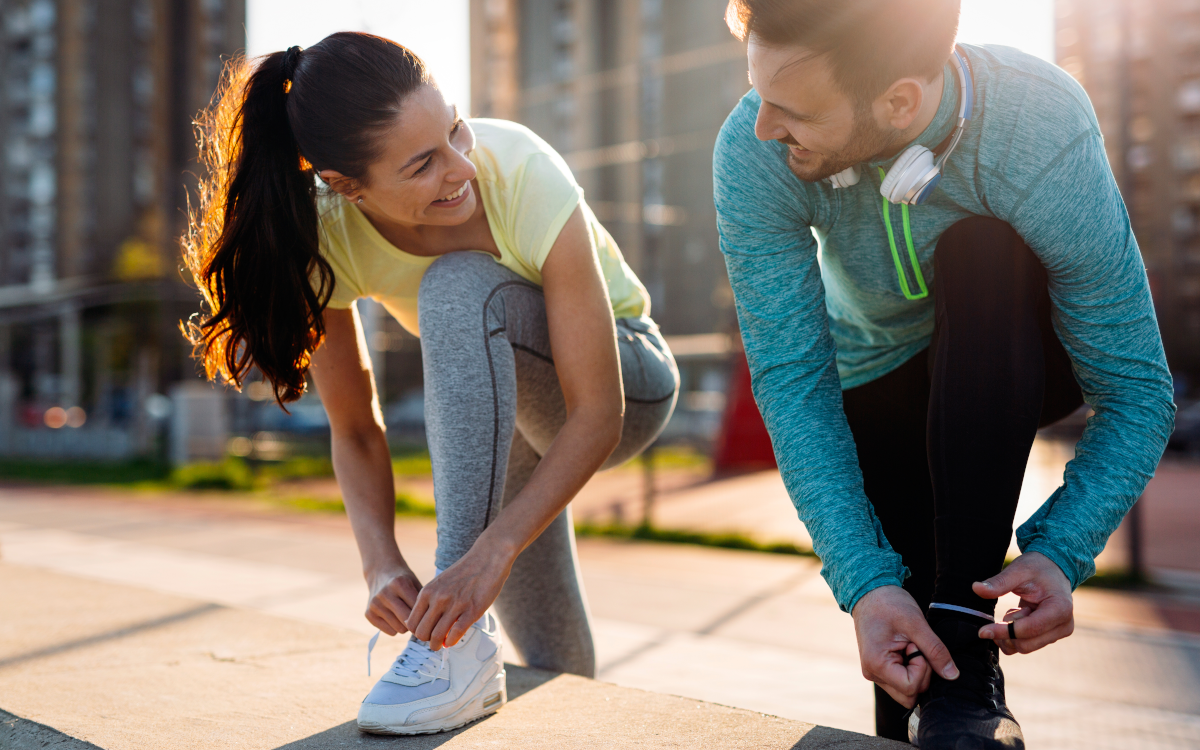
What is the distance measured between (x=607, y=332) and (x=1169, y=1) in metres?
27.9

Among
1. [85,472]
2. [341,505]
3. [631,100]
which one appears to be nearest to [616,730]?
[341,505]

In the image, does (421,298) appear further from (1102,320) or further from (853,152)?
(1102,320)

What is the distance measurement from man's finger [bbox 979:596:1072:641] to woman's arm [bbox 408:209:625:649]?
1.77 feet

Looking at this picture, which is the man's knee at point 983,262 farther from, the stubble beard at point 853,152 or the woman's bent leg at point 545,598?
the woman's bent leg at point 545,598

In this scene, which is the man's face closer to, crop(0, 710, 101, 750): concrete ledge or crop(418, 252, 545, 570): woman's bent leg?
crop(418, 252, 545, 570): woman's bent leg

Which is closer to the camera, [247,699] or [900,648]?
[900,648]

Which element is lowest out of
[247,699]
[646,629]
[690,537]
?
[690,537]

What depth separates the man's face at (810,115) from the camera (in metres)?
1.06

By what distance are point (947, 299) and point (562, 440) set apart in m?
0.52

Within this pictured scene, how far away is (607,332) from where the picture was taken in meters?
1.33

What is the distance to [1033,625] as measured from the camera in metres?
0.95

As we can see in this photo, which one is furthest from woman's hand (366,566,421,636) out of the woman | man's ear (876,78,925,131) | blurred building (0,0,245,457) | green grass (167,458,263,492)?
blurred building (0,0,245,457)

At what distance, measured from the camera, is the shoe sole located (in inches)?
48.1

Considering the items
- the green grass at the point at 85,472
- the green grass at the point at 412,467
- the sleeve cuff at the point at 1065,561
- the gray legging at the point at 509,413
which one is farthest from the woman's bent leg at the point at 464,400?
the green grass at the point at 85,472
